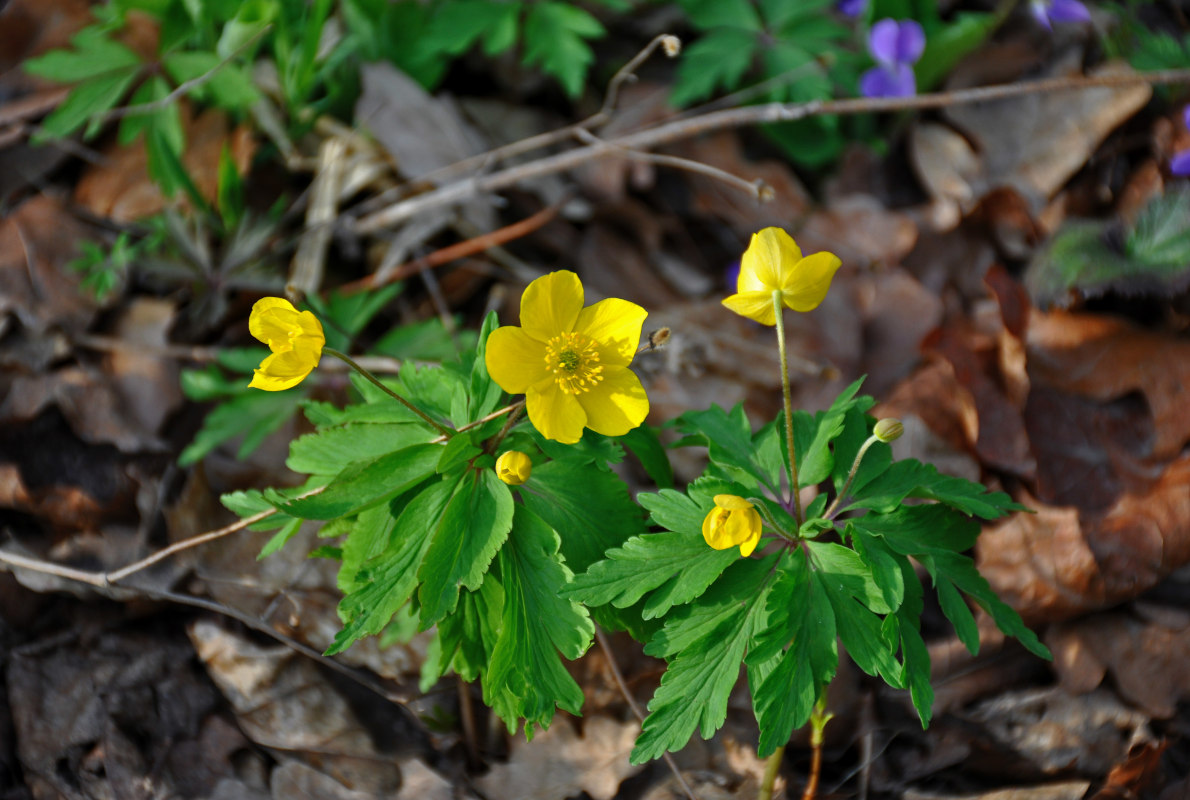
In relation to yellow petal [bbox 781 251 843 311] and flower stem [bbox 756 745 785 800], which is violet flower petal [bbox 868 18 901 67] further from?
flower stem [bbox 756 745 785 800]

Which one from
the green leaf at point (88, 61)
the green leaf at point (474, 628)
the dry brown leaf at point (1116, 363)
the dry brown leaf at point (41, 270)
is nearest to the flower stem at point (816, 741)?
the green leaf at point (474, 628)

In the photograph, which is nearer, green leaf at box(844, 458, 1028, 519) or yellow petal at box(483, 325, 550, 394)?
yellow petal at box(483, 325, 550, 394)

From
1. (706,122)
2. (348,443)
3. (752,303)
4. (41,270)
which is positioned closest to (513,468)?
(348,443)

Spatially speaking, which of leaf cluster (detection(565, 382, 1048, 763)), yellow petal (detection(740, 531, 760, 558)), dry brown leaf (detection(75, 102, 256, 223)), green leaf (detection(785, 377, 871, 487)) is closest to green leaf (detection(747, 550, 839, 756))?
leaf cluster (detection(565, 382, 1048, 763))

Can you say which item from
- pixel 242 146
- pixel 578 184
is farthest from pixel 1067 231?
pixel 242 146

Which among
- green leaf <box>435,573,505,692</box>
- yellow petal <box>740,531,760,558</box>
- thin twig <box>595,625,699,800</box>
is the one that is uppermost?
yellow petal <box>740,531,760,558</box>

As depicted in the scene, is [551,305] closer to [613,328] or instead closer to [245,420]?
[613,328]
